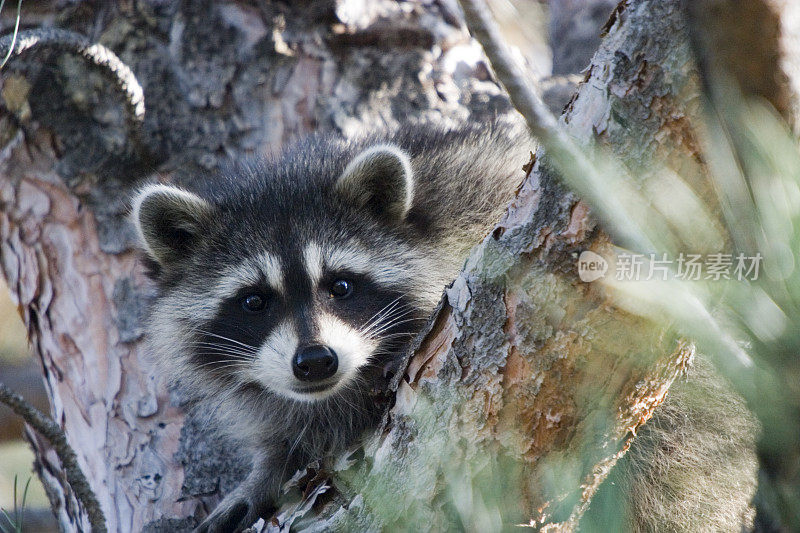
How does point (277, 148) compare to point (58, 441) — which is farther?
point (277, 148)

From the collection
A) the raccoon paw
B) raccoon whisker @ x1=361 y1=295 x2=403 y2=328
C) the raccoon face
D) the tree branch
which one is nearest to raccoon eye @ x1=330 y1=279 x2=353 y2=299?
the raccoon face

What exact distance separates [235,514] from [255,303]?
2.45 ft

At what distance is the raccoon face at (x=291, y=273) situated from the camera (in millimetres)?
2592

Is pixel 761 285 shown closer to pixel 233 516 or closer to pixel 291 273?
pixel 291 273

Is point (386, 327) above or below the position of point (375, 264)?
below

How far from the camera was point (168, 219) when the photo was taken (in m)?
2.82

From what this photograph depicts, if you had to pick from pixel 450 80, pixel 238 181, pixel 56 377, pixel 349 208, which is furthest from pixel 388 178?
pixel 56 377

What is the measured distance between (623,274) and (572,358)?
0.86 feet

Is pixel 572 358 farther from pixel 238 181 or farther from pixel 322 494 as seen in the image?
pixel 238 181

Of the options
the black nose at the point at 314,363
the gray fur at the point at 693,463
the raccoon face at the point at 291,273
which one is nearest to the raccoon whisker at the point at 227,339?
the raccoon face at the point at 291,273

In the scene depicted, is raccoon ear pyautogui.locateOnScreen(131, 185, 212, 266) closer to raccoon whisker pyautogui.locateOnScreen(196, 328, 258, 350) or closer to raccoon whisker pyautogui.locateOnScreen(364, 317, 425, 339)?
raccoon whisker pyautogui.locateOnScreen(196, 328, 258, 350)

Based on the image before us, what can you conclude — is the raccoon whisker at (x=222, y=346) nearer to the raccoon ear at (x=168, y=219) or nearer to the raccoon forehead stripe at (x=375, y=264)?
the raccoon ear at (x=168, y=219)

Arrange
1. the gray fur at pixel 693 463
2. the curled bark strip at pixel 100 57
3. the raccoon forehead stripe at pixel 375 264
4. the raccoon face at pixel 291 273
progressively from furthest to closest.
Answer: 1. the curled bark strip at pixel 100 57
2. the raccoon forehead stripe at pixel 375 264
3. the raccoon face at pixel 291 273
4. the gray fur at pixel 693 463

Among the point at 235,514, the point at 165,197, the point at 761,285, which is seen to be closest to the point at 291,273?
the point at 165,197
